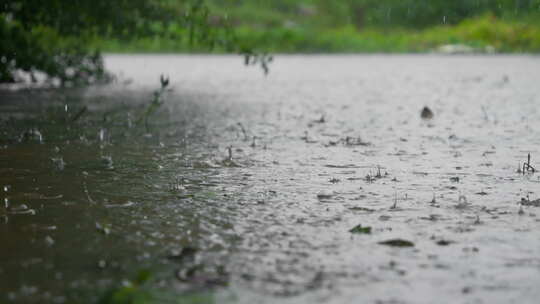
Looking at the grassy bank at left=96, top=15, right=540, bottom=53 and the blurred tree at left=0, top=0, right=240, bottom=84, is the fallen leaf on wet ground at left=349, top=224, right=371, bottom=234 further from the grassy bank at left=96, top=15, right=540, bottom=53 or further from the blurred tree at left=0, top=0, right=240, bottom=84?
the grassy bank at left=96, top=15, right=540, bottom=53

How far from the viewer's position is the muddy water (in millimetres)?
3314

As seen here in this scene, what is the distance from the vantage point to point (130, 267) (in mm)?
3521

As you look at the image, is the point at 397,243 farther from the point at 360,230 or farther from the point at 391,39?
the point at 391,39

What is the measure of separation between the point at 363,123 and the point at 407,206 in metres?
6.00

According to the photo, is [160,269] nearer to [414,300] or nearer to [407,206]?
[414,300]

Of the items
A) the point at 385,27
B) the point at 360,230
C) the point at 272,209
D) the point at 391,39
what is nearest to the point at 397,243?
the point at 360,230

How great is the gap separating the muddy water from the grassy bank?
4238cm

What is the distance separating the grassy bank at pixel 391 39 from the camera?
53.1 m

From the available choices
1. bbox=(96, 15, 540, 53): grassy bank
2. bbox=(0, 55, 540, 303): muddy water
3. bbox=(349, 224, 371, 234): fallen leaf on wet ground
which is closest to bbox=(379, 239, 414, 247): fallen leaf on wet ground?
bbox=(0, 55, 540, 303): muddy water

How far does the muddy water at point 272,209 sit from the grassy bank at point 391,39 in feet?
139

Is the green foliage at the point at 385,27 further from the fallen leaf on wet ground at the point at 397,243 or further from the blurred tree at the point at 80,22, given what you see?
the fallen leaf on wet ground at the point at 397,243

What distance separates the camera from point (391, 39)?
2336 inches

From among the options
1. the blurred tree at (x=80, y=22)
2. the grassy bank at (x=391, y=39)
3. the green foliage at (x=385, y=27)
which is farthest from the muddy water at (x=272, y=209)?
the grassy bank at (x=391, y=39)

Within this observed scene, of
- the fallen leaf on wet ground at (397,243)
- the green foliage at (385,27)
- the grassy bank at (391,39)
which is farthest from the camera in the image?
the green foliage at (385,27)
